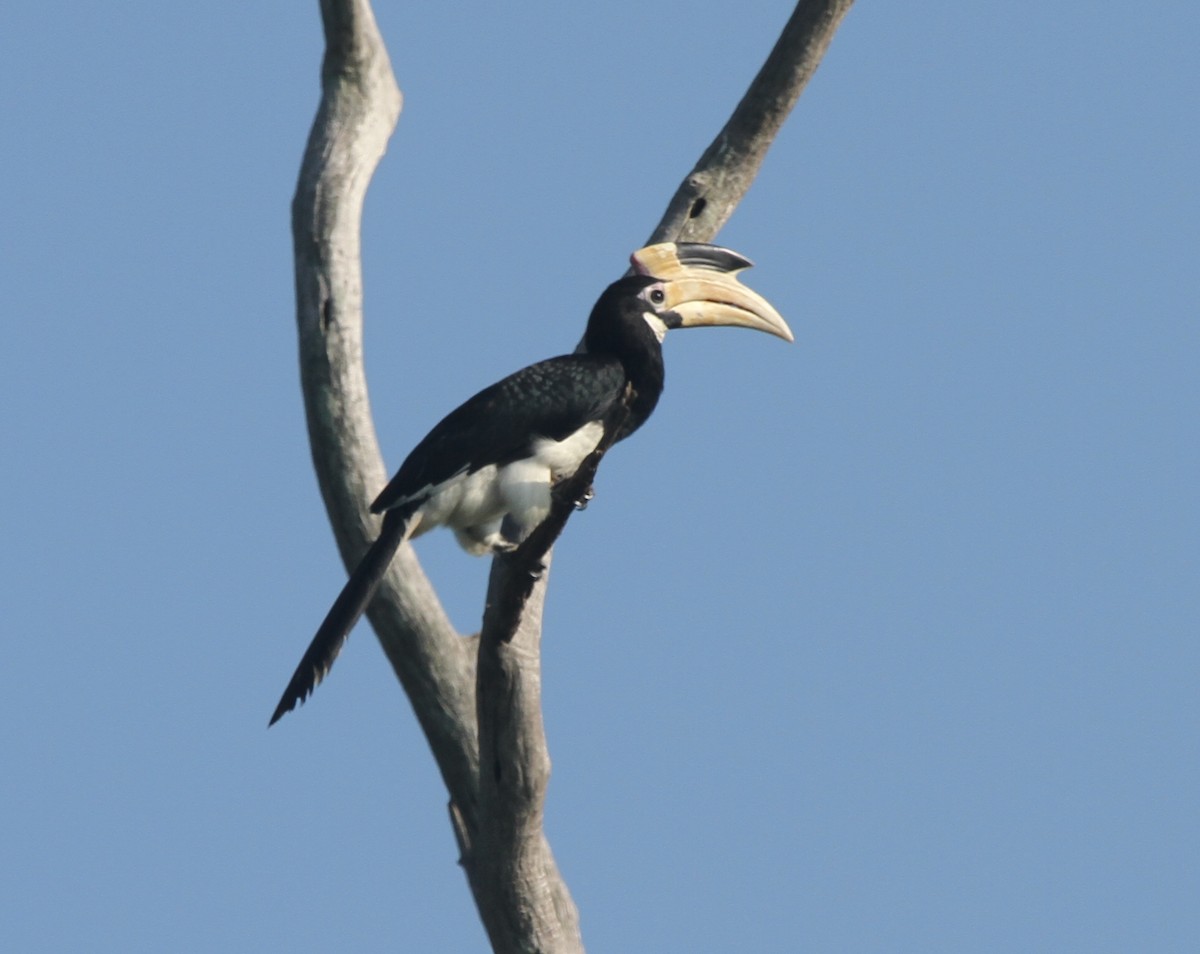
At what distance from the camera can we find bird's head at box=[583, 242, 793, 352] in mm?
7164

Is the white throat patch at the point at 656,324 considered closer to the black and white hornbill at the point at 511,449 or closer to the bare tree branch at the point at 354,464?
the black and white hornbill at the point at 511,449

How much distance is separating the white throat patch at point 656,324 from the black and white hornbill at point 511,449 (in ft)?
0.05

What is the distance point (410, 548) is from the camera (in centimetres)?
693

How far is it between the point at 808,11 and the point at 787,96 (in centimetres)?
33

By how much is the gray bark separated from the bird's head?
418mm

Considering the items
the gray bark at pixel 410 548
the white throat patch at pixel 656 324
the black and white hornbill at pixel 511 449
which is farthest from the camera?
the white throat patch at pixel 656 324

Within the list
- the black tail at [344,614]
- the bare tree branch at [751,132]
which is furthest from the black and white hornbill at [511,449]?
the bare tree branch at [751,132]

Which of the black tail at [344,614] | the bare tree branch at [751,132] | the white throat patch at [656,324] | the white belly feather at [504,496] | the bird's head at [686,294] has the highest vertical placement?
the bare tree branch at [751,132]

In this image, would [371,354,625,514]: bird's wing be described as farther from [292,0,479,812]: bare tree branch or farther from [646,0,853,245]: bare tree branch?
[646,0,853,245]: bare tree branch

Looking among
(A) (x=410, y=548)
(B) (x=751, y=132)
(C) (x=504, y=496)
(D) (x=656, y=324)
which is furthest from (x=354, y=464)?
(B) (x=751, y=132)

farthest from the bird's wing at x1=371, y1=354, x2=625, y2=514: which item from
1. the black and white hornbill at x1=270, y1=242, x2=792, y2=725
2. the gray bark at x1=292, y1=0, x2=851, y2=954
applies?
the gray bark at x1=292, y1=0, x2=851, y2=954

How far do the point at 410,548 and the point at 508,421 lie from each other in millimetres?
709

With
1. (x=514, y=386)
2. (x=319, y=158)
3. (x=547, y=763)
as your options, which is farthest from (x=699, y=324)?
(x=547, y=763)

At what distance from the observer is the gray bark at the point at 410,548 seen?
582 centimetres
